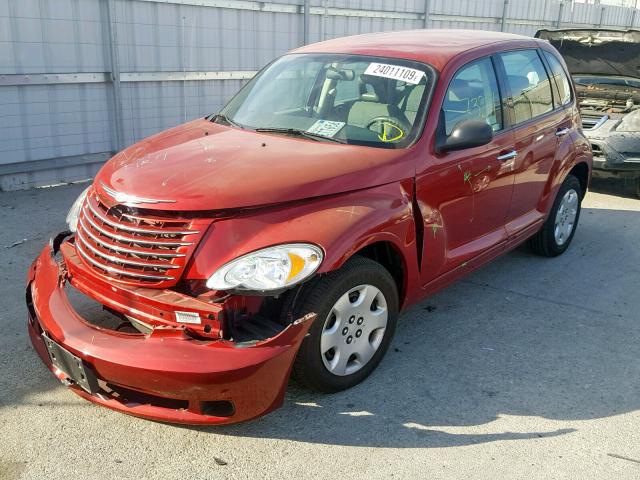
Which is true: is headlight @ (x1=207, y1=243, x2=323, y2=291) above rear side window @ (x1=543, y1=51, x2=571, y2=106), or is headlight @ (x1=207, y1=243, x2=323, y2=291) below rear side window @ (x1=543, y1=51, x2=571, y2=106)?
below

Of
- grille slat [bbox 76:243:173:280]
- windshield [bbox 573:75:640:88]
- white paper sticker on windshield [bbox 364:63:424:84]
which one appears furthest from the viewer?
→ windshield [bbox 573:75:640:88]

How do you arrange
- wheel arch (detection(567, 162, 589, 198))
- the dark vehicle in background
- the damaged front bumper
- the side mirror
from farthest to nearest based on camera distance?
the dark vehicle in background → wheel arch (detection(567, 162, 589, 198)) → the side mirror → the damaged front bumper

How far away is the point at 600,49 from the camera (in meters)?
8.65

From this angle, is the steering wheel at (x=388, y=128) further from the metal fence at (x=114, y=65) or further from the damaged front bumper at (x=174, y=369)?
the metal fence at (x=114, y=65)

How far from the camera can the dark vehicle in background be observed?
23.6ft

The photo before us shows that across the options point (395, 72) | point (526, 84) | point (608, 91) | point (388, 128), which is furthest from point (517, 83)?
point (608, 91)

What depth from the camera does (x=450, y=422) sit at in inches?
123

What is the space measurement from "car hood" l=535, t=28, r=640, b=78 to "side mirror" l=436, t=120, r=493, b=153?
19.1 ft

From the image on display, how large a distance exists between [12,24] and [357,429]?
224 inches

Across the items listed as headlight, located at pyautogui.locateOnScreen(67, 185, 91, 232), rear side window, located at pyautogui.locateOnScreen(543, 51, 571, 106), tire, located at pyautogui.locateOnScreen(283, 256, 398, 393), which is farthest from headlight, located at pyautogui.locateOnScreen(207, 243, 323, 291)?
rear side window, located at pyautogui.locateOnScreen(543, 51, 571, 106)

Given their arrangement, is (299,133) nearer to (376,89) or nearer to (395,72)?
(376,89)

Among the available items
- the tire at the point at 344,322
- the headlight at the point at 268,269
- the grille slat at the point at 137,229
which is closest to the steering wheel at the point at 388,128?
the tire at the point at 344,322

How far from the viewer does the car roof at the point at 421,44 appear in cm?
395

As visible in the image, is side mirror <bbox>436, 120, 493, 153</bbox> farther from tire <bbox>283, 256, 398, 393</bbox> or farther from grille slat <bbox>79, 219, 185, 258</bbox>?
grille slat <bbox>79, 219, 185, 258</bbox>
